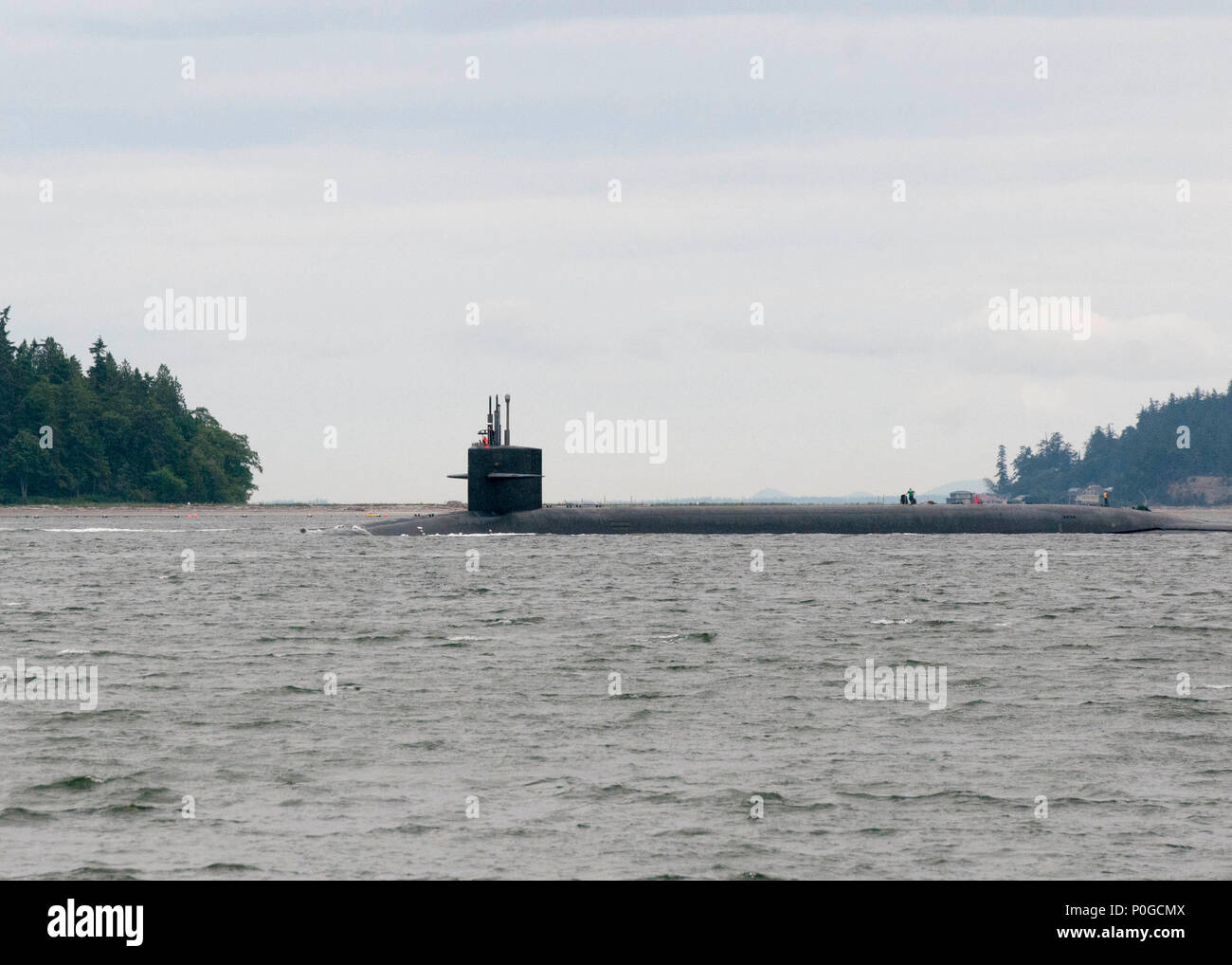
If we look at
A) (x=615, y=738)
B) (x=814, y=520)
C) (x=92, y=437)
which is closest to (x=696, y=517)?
(x=814, y=520)

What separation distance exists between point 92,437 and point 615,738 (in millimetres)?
138350

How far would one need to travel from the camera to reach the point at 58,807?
1368 cm

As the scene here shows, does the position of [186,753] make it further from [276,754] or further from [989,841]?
[989,841]

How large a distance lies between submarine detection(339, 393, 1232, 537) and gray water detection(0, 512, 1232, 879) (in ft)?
60.7

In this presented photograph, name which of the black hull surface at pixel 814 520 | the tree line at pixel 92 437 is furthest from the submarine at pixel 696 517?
the tree line at pixel 92 437

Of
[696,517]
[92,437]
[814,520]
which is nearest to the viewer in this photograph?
[814,520]

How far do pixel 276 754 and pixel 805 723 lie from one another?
22.9ft

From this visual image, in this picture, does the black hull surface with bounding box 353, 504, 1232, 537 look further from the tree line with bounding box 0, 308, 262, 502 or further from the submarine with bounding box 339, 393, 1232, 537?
the tree line with bounding box 0, 308, 262, 502

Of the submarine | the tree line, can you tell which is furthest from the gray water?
the tree line

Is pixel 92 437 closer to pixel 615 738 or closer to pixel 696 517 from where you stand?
pixel 696 517

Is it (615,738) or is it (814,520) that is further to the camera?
(814,520)

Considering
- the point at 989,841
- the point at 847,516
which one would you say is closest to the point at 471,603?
the point at 989,841

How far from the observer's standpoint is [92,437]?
471 ft

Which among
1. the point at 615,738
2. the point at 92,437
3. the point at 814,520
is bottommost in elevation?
the point at 615,738
